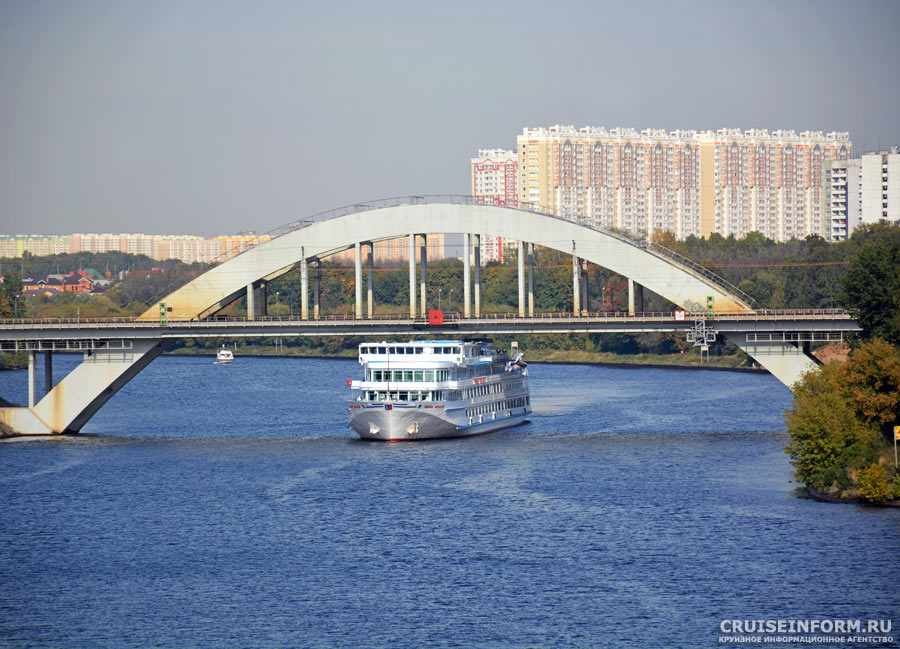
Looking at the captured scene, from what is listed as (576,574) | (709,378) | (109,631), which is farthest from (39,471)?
(709,378)

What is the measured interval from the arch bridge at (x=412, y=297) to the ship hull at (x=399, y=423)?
4.71 meters

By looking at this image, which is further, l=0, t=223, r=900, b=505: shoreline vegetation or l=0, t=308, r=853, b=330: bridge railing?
l=0, t=308, r=853, b=330: bridge railing

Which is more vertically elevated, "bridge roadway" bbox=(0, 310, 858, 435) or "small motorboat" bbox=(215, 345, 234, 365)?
"bridge roadway" bbox=(0, 310, 858, 435)

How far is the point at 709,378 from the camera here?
11650 centimetres

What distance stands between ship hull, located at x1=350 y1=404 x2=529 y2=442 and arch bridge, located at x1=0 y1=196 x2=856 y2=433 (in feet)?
15.5

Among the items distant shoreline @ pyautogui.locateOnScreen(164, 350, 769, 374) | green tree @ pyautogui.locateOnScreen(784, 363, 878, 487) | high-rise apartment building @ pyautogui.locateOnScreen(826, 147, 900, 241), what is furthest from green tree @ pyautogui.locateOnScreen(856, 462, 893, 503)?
high-rise apartment building @ pyautogui.locateOnScreen(826, 147, 900, 241)

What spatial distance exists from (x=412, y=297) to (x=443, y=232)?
15.7 feet

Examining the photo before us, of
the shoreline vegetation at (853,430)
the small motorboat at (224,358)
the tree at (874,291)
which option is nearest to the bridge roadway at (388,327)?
the tree at (874,291)

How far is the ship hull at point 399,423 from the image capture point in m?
70.2

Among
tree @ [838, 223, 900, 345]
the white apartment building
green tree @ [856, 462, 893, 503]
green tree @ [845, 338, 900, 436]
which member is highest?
the white apartment building

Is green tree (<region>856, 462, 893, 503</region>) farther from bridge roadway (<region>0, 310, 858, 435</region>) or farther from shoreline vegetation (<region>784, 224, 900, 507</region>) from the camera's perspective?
bridge roadway (<region>0, 310, 858, 435</region>)

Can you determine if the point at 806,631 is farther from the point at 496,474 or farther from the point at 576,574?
the point at 496,474

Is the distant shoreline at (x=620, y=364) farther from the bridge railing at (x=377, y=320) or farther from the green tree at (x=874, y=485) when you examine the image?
the green tree at (x=874, y=485)

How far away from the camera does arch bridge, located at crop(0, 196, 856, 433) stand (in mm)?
71438
